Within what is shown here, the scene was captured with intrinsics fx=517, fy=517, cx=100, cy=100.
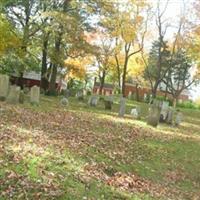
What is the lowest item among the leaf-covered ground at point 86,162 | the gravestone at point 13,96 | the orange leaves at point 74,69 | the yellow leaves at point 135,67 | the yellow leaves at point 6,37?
the leaf-covered ground at point 86,162

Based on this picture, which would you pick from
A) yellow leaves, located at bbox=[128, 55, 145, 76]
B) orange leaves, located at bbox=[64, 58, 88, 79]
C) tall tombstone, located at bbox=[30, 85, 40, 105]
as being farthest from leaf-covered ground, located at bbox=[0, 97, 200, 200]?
yellow leaves, located at bbox=[128, 55, 145, 76]

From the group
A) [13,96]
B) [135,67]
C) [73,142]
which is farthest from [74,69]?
[135,67]

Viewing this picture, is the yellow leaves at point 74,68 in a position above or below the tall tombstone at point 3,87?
above

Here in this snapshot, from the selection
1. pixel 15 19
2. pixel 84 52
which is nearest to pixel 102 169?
pixel 84 52

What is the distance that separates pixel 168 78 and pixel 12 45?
3671cm

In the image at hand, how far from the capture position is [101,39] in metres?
54.7

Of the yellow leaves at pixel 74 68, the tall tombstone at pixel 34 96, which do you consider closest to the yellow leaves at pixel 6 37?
the tall tombstone at pixel 34 96

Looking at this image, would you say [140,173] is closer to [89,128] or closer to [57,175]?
[57,175]

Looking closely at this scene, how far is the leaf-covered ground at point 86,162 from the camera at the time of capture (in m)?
8.57

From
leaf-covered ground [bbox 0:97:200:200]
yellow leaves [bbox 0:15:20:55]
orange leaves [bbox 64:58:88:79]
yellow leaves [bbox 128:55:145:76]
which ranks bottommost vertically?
leaf-covered ground [bbox 0:97:200:200]

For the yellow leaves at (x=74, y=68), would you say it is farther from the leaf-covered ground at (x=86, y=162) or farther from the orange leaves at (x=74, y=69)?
the leaf-covered ground at (x=86, y=162)

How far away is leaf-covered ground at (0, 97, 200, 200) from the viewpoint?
8570 millimetres

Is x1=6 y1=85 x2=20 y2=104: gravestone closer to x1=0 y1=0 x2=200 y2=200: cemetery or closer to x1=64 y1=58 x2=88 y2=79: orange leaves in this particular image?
x1=0 y1=0 x2=200 y2=200: cemetery

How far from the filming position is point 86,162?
10531 mm
